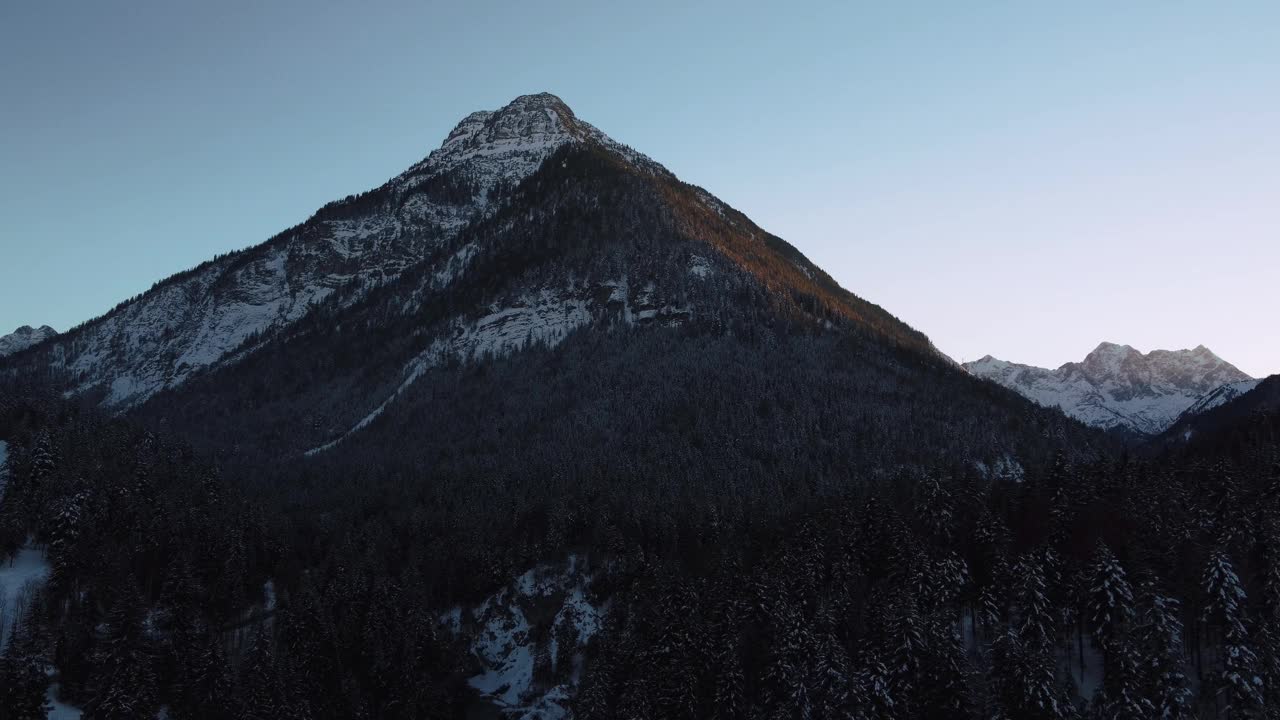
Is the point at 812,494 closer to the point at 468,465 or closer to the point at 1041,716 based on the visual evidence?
the point at 468,465

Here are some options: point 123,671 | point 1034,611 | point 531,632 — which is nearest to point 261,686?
point 123,671

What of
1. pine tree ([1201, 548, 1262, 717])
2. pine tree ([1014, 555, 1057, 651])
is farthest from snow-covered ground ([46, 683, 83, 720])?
pine tree ([1201, 548, 1262, 717])

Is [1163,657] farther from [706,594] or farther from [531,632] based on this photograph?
[531,632]

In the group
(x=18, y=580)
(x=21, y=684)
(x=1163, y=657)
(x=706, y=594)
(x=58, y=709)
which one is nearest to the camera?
(x=1163, y=657)

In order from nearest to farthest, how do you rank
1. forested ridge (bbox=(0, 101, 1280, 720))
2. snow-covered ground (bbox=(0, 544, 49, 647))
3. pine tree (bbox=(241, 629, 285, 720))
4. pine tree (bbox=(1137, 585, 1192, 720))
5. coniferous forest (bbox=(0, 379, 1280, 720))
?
1. pine tree (bbox=(1137, 585, 1192, 720))
2. coniferous forest (bbox=(0, 379, 1280, 720))
3. forested ridge (bbox=(0, 101, 1280, 720))
4. pine tree (bbox=(241, 629, 285, 720))
5. snow-covered ground (bbox=(0, 544, 49, 647))

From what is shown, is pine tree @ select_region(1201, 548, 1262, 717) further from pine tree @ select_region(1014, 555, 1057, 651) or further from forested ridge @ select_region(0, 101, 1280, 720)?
pine tree @ select_region(1014, 555, 1057, 651)

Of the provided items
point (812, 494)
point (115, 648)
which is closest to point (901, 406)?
point (812, 494)

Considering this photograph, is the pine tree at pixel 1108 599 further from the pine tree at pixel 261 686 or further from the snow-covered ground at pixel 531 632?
the pine tree at pixel 261 686

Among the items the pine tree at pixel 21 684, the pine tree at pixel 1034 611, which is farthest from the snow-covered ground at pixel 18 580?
the pine tree at pixel 1034 611
